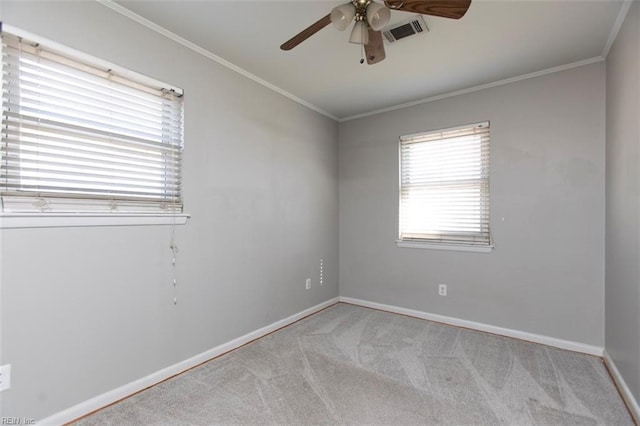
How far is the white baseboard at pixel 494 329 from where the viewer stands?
260 centimetres

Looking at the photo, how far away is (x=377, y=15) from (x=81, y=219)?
6.68 feet

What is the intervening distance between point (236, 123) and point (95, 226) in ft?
4.52

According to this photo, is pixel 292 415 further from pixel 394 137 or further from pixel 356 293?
pixel 394 137

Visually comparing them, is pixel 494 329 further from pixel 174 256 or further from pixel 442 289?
pixel 174 256

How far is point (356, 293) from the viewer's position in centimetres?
396

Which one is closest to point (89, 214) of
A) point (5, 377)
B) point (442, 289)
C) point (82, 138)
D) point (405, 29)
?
point (82, 138)

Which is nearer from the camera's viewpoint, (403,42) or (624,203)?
(624,203)

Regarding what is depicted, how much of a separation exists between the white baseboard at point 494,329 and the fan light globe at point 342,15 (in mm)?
2976

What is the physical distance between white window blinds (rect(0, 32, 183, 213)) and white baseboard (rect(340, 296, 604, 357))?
2.63m

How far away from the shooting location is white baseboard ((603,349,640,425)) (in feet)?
5.71

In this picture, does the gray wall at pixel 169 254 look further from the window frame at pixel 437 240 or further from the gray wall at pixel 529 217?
the gray wall at pixel 529 217

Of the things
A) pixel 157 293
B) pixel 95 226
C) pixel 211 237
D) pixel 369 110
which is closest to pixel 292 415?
pixel 157 293

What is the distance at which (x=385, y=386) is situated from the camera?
2.08m

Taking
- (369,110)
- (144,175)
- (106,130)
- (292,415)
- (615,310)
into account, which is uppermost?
(369,110)
